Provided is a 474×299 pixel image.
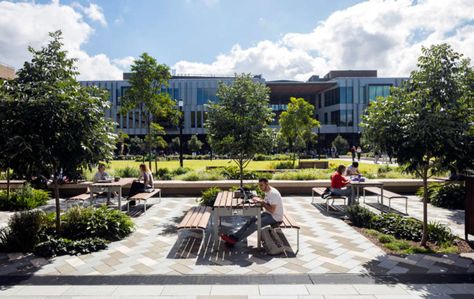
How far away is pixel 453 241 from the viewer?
654cm

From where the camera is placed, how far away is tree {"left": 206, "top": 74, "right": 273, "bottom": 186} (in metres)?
9.19

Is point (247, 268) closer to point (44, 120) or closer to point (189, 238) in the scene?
point (189, 238)

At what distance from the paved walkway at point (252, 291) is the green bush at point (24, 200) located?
252 inches

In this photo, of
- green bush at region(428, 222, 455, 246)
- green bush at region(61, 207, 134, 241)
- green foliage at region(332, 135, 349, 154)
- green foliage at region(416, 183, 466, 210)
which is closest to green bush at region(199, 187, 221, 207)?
green bush at region(61, 207, 134, 241)

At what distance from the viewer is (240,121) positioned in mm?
9188

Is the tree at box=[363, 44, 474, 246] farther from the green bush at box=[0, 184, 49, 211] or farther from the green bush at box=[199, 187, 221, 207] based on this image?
the green bush at box=[0, 184, 49, 211]

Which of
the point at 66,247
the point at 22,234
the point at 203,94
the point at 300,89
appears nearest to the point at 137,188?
the point at 22,234

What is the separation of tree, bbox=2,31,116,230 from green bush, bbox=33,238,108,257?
0.64 metres

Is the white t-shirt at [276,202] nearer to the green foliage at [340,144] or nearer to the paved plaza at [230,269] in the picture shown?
the paved plaza at [230,269]

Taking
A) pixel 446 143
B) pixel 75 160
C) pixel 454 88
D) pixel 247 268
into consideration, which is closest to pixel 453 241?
pixel 446 143

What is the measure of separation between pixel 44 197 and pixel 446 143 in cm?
1124

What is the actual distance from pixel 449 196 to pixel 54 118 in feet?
35.3

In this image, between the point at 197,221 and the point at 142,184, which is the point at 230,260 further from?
the point at 142,184

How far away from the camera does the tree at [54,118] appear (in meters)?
5.71
